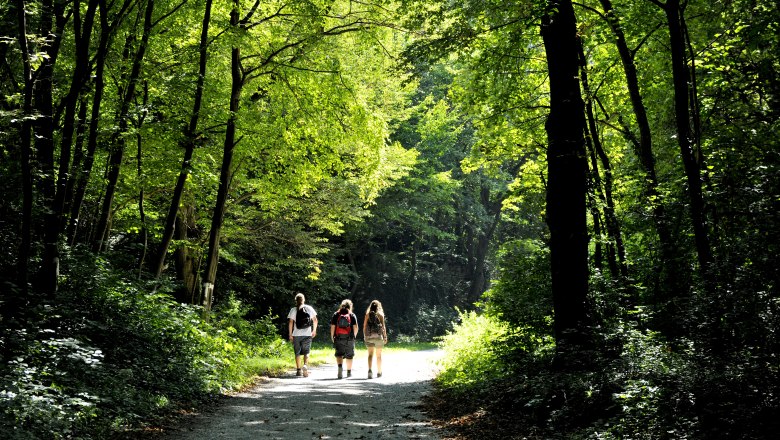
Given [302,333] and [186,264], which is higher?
[186,264]

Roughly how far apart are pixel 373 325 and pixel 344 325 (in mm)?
768

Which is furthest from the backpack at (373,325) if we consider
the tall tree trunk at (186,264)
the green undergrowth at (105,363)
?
the tall tree trunk at (186,264)

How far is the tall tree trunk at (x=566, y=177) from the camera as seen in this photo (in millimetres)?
8648

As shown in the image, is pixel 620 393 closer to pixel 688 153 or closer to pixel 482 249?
pixel 688 153

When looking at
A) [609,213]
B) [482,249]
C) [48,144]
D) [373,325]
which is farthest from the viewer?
[482,249]

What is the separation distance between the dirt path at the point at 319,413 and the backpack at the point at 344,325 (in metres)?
1.21

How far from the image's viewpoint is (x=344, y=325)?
639 inches

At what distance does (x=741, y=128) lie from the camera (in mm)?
7773

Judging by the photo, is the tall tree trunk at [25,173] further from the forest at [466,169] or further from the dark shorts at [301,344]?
the dark shorts at [301,344]

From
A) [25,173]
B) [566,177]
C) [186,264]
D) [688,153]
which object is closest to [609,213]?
[566,177]

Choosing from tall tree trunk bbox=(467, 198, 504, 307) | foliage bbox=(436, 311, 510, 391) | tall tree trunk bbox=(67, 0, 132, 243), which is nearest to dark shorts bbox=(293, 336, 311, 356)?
foliage bbox=(436, 311, 510, 391)

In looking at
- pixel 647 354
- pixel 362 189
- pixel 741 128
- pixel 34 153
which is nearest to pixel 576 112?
pixel 741 128

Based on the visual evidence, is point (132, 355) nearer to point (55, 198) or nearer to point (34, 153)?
point (55, 198)

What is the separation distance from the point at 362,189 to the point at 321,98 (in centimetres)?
543
